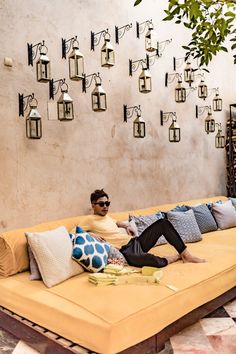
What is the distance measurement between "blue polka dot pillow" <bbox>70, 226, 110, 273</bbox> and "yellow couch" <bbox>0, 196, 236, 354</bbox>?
11 cm

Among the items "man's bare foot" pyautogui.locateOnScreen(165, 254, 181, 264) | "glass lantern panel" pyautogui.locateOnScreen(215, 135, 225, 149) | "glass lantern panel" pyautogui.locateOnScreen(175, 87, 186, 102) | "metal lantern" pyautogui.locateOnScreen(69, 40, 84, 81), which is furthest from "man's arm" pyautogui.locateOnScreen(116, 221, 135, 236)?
"glass lantern panel" pyautogui.locateOnScreen(215, 135, 225, 149)

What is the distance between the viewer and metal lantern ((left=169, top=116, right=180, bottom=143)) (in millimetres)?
4895

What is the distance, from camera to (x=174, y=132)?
16.5 feet

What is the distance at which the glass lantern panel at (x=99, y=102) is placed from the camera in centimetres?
375

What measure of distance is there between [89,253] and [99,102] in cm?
153

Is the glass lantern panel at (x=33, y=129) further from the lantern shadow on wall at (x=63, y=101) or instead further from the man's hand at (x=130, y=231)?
the man's hand at (x=130, y=231)

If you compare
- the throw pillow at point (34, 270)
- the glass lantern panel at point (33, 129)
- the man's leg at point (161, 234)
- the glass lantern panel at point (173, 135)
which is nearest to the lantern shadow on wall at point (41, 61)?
the glass lantern panel at point (33, 129)

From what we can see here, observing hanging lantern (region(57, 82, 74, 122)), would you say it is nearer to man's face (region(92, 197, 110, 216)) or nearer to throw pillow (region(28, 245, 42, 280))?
man's face (region(92, 197, 110, 216))

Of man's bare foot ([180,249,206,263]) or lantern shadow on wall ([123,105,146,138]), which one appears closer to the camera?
man's bare foot ([180,249,206,263])

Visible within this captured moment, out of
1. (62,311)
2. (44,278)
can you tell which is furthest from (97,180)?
(62,311)

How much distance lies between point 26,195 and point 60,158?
545mm

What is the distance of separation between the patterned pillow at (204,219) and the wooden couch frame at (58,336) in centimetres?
179

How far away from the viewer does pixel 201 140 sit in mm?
5980

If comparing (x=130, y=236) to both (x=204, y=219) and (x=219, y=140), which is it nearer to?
(x=204, y=219)
